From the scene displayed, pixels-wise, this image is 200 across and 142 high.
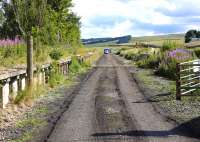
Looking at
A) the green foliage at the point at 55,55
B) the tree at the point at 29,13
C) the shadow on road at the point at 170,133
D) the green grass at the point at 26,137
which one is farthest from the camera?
the green foliage at the point at 55,55

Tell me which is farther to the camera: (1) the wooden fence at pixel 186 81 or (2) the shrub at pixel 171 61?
(2) the shrub at pixel 171 61

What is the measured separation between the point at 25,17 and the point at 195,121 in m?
10.3

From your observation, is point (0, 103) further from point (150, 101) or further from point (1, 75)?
point (150, 101)

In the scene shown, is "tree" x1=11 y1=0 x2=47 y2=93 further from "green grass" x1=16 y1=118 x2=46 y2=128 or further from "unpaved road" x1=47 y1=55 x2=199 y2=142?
"green grass" x1=16 y1=118 x2=46 y2=128

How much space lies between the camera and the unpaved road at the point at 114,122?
35.8 feet

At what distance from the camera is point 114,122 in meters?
12.8

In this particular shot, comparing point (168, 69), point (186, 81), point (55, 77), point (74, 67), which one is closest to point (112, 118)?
point (186, 81)

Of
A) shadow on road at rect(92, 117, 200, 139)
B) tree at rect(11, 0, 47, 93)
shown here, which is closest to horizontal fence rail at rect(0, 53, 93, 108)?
tree at rect(11, 0, 47, 93)

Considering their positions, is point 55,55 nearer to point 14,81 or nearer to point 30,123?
point 14,81

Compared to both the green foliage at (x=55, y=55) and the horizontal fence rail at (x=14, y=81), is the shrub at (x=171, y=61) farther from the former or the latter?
the horizontal fence rail at (x=14, y=81)

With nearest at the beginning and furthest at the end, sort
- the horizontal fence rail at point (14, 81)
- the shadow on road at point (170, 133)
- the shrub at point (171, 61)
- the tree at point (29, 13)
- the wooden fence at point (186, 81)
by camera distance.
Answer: the shadow on road at point (170, 133) < the horizontal fence rail at point (14, 81) < the wooden fence at point (186, 81) < the tree at point (29, 13) < the shrub at point (171, 61)

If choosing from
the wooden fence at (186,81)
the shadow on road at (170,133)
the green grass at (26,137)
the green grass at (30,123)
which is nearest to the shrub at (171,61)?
the wooden fence at (186,81)

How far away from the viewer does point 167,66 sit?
31828 mm

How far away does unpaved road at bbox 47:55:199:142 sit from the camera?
10922mm
